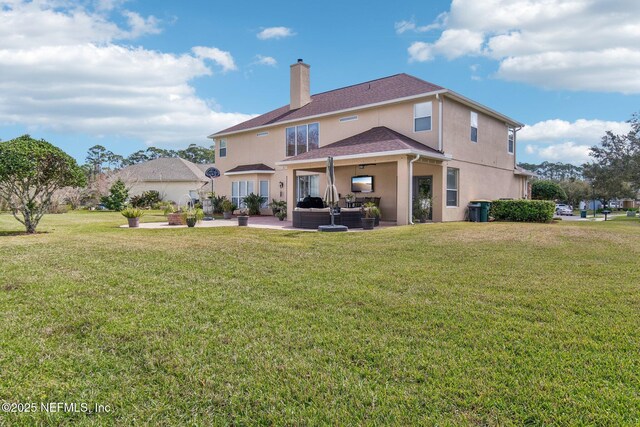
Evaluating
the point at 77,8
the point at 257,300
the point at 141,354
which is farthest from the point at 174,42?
the point at 141,354

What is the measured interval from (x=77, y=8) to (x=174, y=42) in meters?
4.00

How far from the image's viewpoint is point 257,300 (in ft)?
16.0

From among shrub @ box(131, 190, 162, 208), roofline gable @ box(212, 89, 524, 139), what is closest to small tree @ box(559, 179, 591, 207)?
roofline gable @ box(212, 89, 524, 139)

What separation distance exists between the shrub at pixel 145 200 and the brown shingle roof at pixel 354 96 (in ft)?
49.0

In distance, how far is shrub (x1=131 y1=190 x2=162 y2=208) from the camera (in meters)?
35.4

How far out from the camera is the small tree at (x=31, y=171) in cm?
1080

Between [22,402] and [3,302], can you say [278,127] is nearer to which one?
[3,302]

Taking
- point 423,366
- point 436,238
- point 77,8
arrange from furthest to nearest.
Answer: point 77,8, point 436,238, point 423,366

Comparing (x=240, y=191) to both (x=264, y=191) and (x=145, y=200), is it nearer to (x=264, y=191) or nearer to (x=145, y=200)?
(x=264, y=191)

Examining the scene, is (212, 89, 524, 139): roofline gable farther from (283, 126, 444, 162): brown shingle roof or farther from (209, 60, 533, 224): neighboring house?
(283, 126, 444, 162): brown shingle roof

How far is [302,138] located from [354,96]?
3.77 metres

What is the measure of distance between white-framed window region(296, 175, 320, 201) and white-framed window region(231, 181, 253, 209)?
13.0 ft

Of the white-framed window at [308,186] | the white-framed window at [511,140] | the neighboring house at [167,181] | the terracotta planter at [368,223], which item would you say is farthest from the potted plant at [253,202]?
the neighboring house at [167,181]

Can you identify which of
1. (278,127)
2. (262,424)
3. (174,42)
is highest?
(174,42)
